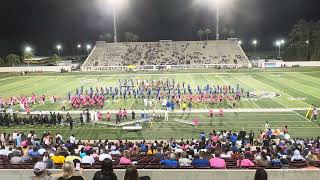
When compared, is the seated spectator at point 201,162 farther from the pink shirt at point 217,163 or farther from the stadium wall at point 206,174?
the stadium wall at point 206,174

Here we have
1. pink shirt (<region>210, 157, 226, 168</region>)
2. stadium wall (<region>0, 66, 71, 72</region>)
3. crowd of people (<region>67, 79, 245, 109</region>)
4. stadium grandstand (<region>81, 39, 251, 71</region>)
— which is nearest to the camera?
pink shirt (<region>210, 157, 226, 168</region>)

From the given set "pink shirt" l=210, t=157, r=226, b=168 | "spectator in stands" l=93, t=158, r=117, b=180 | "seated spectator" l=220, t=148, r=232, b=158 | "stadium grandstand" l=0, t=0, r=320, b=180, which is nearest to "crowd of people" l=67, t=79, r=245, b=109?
"stadium grandstand" l=0, t=0, r=320, b=180

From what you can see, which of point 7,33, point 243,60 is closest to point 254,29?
point 243,60

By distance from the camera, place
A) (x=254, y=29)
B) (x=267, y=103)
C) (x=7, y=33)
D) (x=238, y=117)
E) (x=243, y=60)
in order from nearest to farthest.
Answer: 1. (x=238, y=117)
2. (x=267, y=103)
3. (x=243, y=60)
4. (x=7, y=33)
5. (x=254, y=29)

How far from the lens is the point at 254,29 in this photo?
387ft

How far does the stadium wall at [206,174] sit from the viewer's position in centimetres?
888

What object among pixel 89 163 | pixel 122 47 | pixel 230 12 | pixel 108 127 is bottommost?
pixel 108 127

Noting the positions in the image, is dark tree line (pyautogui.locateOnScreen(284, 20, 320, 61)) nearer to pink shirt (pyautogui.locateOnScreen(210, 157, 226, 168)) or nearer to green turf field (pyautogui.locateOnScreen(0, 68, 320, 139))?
green turf field (pyautogui.locateOnScreen(0, 68, 320, 139))

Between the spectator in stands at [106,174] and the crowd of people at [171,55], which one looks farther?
the crowd of people at [171,55]

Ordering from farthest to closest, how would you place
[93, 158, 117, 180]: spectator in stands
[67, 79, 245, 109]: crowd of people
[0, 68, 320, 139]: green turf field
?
1. [67, 79, 245, 109]: crowd of people
2. [0, 68, 320, 139]: green turf field
3. [93, 158, 117, 180]: spectator in stands

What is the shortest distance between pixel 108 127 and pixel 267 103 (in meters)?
14.2

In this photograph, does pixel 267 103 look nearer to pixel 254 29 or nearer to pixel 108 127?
pixel 108 127

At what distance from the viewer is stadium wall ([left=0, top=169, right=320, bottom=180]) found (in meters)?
8.88

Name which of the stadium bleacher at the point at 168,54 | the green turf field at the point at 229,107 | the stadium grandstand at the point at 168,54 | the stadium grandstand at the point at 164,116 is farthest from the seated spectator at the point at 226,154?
the stadium bleacher at the point at 168,54
